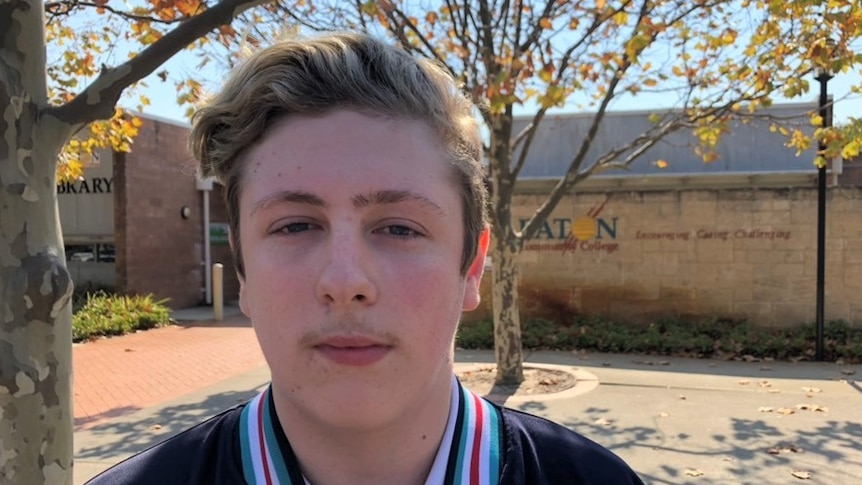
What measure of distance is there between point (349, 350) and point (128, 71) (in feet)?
6.61

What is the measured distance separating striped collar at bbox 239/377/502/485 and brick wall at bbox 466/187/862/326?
30.7ft

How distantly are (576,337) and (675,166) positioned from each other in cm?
600

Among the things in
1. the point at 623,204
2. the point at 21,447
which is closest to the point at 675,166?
the point at 623,204

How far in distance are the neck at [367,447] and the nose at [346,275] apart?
0.24 m

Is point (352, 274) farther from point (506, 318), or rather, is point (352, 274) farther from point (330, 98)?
point (506, 318)

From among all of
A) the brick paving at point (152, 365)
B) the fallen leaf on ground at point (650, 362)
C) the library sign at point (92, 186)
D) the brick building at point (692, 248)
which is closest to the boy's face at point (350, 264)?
the brick paving at point (152, 365)

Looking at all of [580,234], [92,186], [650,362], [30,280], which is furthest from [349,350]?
[92,186]

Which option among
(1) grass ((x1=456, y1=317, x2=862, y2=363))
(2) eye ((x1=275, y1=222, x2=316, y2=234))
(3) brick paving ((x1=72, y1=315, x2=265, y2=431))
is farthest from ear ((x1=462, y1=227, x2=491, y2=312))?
(1) grass ((x1=456, y1=317, x2=862, y2=363))

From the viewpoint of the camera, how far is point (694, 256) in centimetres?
1023

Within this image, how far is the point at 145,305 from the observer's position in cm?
1266

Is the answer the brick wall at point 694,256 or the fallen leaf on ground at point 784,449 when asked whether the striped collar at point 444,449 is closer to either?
→ the fallen leaf on ground at point 784,449

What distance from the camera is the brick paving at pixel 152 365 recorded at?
6891 mm

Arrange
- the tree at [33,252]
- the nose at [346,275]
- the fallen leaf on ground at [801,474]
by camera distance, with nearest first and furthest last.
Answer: the nose at [346,275]
the tree at [33,252]
the fallen leaf on ground at [801,474]

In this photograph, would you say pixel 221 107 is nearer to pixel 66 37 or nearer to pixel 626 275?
pixel 66 37
